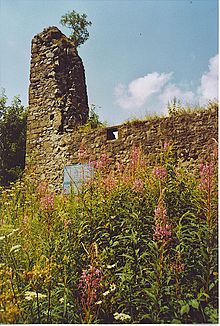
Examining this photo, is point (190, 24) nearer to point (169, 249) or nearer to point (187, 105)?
point (169, 249)

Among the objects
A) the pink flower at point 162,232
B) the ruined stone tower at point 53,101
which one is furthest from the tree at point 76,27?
the pink flower at point 162,232

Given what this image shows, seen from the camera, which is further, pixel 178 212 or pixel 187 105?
pixel 187 105

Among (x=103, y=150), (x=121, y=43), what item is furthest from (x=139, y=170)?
A: (x=103, y=150)

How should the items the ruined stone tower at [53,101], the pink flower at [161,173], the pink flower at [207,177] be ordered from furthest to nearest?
1. the ruined stone tower at [53,101]
2. the pink flower at [161,173]
3. the pink flower at [207,177]

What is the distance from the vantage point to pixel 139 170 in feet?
12.2

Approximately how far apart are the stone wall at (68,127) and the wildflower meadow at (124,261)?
7.52 feet

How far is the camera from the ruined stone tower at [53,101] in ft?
22.3

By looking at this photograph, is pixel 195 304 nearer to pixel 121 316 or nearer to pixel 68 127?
pixel 121 316

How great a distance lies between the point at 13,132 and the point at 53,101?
5.47 meters

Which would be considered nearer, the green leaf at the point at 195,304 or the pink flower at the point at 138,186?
the green leaf at the point at 195,304

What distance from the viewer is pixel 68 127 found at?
6785 mm

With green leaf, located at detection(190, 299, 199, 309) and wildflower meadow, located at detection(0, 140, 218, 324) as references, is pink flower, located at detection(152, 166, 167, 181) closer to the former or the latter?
wildflower meadow, located at detection(0, 140, 218, 324)

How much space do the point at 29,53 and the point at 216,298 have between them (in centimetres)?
607

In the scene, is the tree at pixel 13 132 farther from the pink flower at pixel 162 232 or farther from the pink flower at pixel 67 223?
the pink flower at pixel 162 232
